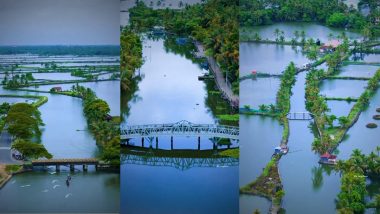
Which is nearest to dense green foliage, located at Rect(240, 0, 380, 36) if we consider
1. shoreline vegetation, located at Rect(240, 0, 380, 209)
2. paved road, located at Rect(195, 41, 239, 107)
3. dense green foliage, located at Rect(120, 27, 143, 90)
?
shoreline vegetation, located at Rect(240, 0, 380, 209)

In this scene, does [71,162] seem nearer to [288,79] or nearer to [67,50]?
[67,50]

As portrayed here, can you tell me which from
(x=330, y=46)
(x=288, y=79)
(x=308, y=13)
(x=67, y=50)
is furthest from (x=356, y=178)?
→ (x=67, y=50)

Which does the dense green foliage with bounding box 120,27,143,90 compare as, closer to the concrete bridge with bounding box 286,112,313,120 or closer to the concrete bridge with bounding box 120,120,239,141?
the concrete bridge with bounding box 120,120,239,141

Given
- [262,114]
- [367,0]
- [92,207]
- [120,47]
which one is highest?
[367,0]

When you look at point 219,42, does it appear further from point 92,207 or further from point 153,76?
point 92,207

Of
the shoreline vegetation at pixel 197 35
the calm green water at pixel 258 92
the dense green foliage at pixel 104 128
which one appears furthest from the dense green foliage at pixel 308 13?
the dense green foliage at pixel 104 128

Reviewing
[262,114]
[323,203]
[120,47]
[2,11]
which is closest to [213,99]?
[262,114]
